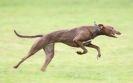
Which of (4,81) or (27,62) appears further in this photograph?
(27,62)

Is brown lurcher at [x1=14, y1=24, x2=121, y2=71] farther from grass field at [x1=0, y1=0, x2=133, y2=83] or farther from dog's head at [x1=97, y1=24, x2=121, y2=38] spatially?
grass field at [x1=0, y1=0, x2=133, y2=83]

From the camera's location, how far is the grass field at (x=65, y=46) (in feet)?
48.0

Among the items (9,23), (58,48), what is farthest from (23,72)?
(9,23)

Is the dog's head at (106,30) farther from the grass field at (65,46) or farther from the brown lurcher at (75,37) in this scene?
the grass field at (65,46)

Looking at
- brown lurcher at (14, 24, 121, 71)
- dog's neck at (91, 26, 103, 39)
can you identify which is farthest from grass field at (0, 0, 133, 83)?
dog's neck at (91, 26, 103, 39)

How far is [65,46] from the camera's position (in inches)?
839

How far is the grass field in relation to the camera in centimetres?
1462

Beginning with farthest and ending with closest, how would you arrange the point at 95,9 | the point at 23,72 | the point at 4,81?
1. the point at 95,9
2. the point at 23,72
3. the point at 4,81

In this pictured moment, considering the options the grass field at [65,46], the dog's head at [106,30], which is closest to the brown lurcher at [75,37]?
the dog's head at [106,30]

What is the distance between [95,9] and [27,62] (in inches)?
645

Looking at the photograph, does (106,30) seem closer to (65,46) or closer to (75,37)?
(75,37)

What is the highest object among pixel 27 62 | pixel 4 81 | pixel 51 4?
pixel 4 81

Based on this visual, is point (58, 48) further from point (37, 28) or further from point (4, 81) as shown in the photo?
point (4, 81)

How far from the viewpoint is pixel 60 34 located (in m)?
13.9
